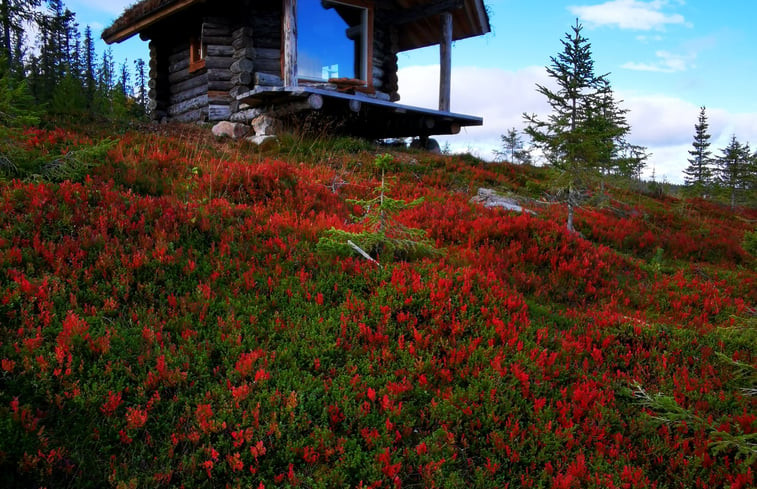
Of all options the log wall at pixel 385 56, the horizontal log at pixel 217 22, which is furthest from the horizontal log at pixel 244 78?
the log wall at pixel 385 56

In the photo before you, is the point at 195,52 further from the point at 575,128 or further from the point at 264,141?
the point at 575,128

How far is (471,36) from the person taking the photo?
20234 mm

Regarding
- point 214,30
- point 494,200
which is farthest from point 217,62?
→ point 494,200

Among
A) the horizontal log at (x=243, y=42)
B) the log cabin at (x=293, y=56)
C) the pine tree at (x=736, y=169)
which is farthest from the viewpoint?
the pine tree at (x=736, y=169)

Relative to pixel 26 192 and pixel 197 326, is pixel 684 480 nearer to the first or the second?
pixel 197 326

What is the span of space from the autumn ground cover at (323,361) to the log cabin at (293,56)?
935 cm

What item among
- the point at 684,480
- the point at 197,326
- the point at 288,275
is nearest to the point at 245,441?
the point at 197,326

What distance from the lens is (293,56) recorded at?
48.3ft

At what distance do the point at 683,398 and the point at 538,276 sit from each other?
287cm

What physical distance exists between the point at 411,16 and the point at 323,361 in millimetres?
18424

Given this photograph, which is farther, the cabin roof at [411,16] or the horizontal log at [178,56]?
the horizontal log at [178,56]

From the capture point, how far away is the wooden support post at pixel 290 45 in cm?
1464

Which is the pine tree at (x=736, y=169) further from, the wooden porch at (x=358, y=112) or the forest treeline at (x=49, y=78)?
the forest treeline at (x=49, y=78)

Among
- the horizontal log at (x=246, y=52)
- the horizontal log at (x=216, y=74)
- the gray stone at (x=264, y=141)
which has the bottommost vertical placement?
the gray stone at (x=264, y=141)
